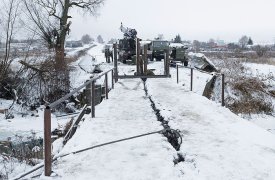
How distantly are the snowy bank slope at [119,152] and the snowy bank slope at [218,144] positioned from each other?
1.22 feet

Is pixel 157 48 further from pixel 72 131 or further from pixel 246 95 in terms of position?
pixel 72 131

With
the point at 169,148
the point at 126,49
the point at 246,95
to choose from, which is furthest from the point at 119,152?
the point at 126,49

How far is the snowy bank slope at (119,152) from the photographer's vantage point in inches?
223

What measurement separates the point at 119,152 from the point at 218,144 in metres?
1.88

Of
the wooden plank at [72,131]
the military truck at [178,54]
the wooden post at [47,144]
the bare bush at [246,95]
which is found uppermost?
the military truck at [178,54]

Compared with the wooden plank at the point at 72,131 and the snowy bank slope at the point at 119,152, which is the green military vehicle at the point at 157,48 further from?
the wooden plank at the point at 72,131

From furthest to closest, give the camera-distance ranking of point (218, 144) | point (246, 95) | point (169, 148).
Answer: point (246, 95) → point (218, 144) → point (169, 148)

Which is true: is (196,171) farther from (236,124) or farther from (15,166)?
(15,166)

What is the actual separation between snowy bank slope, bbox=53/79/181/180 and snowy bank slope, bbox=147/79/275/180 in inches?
14.6

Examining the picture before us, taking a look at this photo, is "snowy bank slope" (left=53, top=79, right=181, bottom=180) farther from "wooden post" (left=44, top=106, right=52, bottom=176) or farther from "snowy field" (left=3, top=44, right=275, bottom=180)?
"wooden post" (left=44, top=106, right=52, bottom=176)

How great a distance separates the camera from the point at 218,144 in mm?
7168

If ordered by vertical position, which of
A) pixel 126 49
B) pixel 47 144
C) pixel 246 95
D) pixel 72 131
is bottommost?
pixel 246 95

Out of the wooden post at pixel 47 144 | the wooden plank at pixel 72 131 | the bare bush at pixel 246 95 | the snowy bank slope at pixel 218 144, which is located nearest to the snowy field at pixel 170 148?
the snowy bank slope at pixel 218 144

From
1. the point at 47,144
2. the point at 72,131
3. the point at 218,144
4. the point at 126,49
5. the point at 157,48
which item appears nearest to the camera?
the point at 47,144
